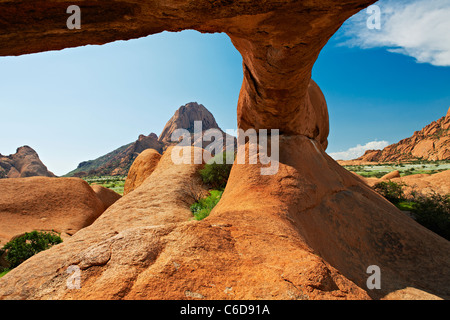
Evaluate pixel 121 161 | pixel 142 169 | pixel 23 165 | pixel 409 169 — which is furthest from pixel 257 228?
pixel 121 161

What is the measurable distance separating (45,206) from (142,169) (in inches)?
227

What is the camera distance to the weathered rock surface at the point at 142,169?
15.7 m

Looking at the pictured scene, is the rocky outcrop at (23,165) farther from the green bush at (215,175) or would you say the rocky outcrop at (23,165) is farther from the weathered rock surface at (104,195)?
the green bush at (215,175)

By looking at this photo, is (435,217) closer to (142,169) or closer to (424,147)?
(142,169)

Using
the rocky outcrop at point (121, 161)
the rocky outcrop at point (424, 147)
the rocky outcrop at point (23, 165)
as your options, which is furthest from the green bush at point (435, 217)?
the rocky outcrop at point (121, 161)

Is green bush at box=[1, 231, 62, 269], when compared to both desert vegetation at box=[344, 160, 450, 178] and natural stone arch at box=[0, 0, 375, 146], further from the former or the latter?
desert vegetation at box=[344, 160, 450, 178]

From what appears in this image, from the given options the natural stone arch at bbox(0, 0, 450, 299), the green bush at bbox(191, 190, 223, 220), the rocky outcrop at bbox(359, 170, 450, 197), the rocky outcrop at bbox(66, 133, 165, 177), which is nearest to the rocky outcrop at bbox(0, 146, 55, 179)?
the rocky outcrop at bbox(66, 133, 165, 177)

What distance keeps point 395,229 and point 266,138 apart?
4.15 metres

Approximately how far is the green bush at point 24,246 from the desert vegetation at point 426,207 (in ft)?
52.3

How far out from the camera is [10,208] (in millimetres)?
11406

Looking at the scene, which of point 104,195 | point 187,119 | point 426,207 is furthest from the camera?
point 187,119

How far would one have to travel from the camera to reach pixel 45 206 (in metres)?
12.1
